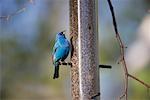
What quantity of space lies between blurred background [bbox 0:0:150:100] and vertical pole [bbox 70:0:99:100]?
9571mm

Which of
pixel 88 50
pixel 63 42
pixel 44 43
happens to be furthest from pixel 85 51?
pixel 44 43

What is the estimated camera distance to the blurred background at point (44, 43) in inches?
647

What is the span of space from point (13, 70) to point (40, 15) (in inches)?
53.6

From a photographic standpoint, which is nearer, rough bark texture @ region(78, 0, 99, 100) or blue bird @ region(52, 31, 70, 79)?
rough bark texture @ region(78, 0, 99, 100)

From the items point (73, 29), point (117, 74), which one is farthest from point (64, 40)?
point (117, 74)

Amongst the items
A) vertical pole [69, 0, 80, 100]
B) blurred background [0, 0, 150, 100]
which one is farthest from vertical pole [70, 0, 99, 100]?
blurred background [0, 0, 150, 100]

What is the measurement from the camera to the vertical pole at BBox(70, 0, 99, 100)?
6.48 metres

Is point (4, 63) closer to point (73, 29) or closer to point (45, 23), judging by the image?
point (45, 23)

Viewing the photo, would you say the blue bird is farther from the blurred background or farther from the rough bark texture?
the blurred background

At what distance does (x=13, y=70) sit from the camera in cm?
1731

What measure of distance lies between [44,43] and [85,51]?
1063cm

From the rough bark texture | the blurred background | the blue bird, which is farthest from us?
the blurred background

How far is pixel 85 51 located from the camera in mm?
6527

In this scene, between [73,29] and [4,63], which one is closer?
[73,29]
